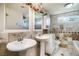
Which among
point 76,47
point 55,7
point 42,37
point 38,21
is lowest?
point 76,47

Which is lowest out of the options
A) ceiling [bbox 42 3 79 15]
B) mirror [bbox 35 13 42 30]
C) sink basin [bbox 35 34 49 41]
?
sink basin [bbox 35 34 49 41]

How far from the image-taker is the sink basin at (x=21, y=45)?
1.47 meters

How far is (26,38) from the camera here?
1495mm

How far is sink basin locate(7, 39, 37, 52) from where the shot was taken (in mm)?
1473

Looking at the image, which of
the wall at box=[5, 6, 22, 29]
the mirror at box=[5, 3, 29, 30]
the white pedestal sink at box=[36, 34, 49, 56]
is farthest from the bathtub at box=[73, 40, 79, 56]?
the wall at box=[5, 6, 22, 29]

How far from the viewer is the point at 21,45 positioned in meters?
1.50

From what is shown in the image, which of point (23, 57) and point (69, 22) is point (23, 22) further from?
point (69, 22)

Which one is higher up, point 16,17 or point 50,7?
point 50,7

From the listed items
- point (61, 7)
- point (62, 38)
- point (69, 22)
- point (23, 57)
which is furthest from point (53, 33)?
point (23, 57)

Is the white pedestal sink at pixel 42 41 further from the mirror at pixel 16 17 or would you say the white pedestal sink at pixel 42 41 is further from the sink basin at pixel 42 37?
the mirror at pixel 16 17

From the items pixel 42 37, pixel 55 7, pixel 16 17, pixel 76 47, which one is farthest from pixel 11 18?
pixel 76 47

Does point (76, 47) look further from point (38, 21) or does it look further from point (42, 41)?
point (38, 21)

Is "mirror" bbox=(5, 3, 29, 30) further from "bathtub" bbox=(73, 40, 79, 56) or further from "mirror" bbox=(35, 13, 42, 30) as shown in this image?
"bathtub" bbox=(73, 40, 79, 56)

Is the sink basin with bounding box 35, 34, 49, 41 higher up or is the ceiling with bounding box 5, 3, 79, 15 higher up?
the ceiling with bounding box 5, 3, 79, 15
